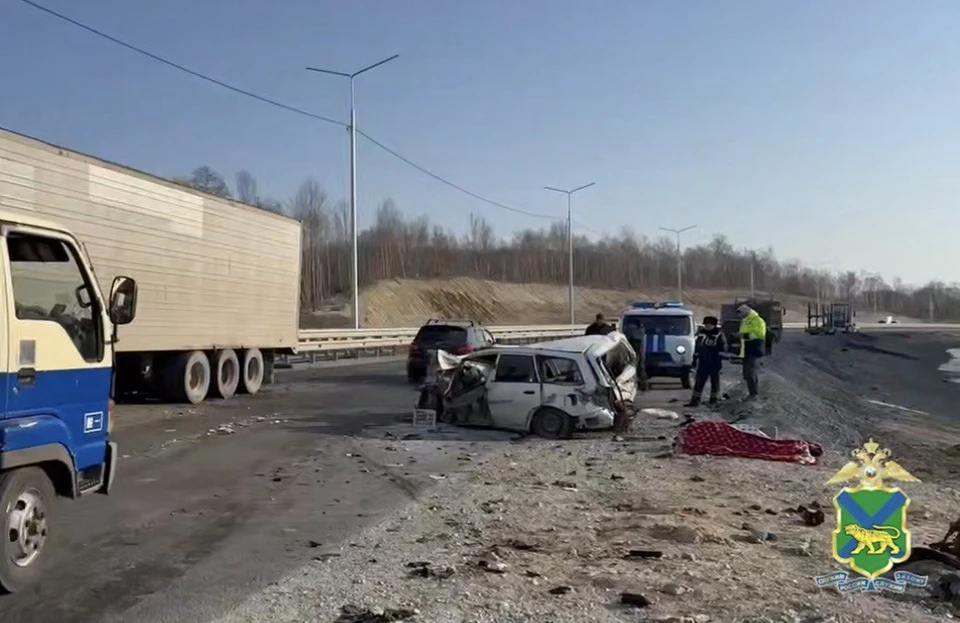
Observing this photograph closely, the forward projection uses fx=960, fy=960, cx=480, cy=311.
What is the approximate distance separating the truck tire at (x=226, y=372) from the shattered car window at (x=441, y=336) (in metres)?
4.92

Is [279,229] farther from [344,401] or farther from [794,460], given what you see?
[794,460]

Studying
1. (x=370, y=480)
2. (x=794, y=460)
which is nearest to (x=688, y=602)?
(x=370, y=480)

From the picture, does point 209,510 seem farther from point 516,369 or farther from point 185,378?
point 185,378

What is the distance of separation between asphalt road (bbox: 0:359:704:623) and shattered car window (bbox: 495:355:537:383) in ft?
4.40

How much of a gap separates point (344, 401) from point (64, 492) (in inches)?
539

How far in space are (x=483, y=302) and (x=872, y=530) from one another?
100 m

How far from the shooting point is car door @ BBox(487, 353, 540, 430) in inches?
571

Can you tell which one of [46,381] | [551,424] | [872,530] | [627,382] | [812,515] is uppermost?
[46,381]

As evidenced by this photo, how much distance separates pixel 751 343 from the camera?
696 inches

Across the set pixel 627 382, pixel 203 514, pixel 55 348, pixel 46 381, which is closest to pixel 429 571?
pixel 46 381

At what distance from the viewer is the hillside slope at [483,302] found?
8525 centimetres

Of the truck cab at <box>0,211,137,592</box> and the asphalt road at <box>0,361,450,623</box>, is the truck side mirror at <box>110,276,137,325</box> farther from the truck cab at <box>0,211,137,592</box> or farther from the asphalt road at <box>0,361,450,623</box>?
the asphalt road at <box>0,361,450,623</box>

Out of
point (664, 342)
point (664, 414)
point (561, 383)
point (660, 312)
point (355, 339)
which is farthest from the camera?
point (355, 339)

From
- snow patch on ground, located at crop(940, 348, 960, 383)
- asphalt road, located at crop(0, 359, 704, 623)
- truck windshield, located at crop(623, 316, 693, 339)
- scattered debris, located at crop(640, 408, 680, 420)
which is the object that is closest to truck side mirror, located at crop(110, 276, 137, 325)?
asphalt road, located at crop(0, 359, 704, 623)
